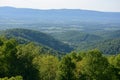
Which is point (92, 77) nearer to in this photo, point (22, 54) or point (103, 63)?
point (103, 63)

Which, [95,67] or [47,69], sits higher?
[95,67]

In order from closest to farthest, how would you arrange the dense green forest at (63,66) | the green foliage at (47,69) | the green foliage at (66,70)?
the dense green forest at (63,66)
the green foliage at (66,70)
the green foliage at (47,69)

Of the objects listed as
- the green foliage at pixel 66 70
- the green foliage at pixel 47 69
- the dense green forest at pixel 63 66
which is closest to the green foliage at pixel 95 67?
the dense green forest at pixel 63 66

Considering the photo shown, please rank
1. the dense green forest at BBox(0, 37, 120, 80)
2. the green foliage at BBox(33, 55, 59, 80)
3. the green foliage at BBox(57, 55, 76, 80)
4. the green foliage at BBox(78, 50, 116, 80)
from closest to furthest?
the green foliage at BBox(78, 50, 116, 80) → the dense green forest at BBox(0, 37, 120, 80) → the green foliage at BBox(57, 55, 76, 80) → the green foliage at BBox(33, 55, 59, 80)

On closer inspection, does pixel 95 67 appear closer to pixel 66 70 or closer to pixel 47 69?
pixel 66 70

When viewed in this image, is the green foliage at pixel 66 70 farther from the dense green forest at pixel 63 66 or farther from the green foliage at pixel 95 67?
the green foliage at pixel 95 67

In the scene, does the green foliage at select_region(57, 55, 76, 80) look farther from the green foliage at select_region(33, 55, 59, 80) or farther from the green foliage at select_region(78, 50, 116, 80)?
the green foliage at select_region(33, 55, 59, 80)

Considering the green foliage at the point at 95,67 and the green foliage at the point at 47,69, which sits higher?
the green foliage at the point at 95,67

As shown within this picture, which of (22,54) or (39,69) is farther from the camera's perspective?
(39,69)

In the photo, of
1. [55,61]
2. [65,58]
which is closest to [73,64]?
[65,58]

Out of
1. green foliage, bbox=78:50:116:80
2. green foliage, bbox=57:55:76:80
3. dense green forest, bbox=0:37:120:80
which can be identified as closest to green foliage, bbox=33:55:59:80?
dense green forest, bbox=0:37:120:80

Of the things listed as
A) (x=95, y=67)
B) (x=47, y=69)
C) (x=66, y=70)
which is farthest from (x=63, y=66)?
(x=47, y=69)
